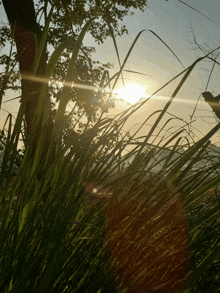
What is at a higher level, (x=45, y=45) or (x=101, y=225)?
(x=45, y=45)

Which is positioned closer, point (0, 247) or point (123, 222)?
point (0, 247)

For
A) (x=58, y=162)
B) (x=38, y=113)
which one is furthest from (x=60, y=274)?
(x=38, y=113)

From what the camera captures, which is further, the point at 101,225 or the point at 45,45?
the point at 45,45

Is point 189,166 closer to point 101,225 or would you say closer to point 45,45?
point 101,225

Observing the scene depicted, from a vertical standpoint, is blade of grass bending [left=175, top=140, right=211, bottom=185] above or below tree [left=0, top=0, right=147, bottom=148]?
below

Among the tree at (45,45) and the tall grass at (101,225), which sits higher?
the tree at (45,45)

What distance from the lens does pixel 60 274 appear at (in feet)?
2.22

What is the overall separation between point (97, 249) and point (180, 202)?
225mm

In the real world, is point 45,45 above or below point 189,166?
above

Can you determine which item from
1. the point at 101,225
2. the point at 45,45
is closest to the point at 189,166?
the point at 101,225

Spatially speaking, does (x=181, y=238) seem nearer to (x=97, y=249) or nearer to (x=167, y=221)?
(x=167, y=221)

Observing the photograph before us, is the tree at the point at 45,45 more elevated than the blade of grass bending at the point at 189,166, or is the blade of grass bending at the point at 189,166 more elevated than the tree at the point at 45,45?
the tree at the point at 45,45

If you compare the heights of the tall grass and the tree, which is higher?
the tree

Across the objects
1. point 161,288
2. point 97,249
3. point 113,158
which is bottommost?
point 161,288
